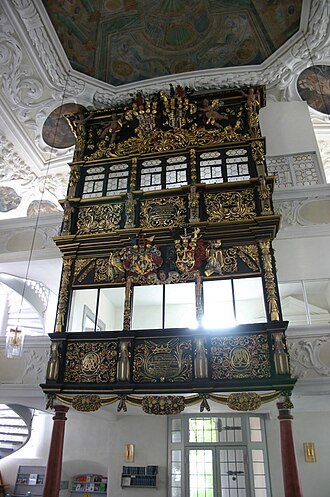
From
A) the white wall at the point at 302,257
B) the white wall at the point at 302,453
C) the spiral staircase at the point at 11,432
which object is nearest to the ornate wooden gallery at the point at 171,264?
the white wall at the point at 302,257

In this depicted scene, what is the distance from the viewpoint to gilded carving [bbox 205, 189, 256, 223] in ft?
30.4

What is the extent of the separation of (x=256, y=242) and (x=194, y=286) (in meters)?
1.63

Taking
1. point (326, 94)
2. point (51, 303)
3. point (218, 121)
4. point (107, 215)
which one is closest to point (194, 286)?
point (107, 215)

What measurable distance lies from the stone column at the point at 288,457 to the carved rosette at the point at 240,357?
27.1 inches

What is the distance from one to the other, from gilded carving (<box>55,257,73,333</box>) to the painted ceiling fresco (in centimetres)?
614

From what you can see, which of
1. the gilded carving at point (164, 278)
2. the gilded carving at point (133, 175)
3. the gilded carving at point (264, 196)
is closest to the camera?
the gilded carving at point (164, 278)

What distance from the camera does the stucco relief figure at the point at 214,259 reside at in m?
8.82

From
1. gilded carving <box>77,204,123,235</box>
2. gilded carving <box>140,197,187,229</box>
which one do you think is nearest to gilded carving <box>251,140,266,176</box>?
gilded carving <box>140,197,187,229</box>

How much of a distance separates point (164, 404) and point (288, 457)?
233cm

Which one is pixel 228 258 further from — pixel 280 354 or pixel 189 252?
pixel 280 354

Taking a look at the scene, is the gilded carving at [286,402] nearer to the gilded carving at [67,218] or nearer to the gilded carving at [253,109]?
the gilded carving at [67,218]

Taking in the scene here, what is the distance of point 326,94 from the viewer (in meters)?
12.1

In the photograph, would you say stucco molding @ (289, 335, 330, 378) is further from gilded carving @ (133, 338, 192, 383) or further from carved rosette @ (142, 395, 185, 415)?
carved rosette @ (142, 395, 185, 415)

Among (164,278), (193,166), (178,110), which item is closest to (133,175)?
(193,166)
